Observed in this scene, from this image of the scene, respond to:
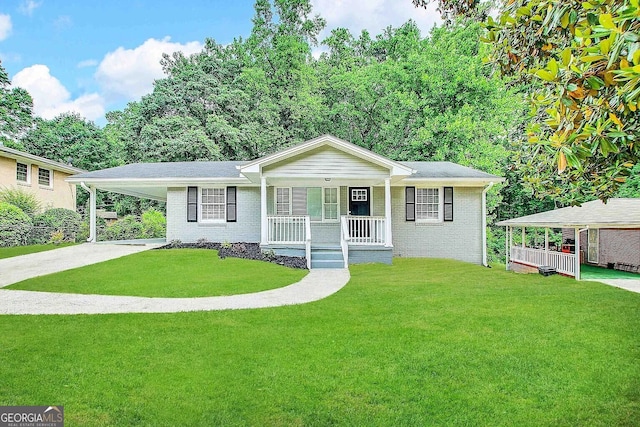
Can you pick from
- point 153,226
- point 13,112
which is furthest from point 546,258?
point 13,112

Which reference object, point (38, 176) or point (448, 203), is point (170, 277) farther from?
point (38, 176)

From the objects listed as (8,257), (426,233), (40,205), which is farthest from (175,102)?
(426,233)

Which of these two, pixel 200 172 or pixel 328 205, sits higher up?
pixel 200 172

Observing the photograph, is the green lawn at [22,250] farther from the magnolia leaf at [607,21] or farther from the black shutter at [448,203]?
the magnolia leaf at [607,21]

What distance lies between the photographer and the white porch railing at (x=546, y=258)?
41.7 feet

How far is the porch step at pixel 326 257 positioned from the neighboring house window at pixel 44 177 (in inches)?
678

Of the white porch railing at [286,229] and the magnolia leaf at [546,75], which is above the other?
the magnolia leaf at [546,75]

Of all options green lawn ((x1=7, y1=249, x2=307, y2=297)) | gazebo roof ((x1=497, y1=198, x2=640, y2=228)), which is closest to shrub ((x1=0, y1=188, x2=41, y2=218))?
green lawn ((x1=7, y1=249, x2=307, y2=297))

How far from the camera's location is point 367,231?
1375 cm

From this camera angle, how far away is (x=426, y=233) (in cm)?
1513

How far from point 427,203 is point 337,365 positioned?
1184cm

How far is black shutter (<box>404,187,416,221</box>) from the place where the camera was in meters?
15.1

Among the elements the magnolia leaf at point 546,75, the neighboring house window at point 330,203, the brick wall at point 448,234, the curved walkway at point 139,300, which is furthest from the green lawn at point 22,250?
the magnolia leaf at point 546,75

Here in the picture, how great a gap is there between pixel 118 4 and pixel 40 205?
10.9 meters
